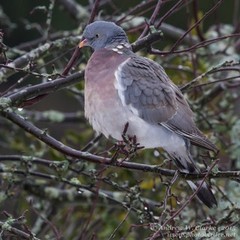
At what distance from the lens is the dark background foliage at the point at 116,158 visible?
9.45 feet

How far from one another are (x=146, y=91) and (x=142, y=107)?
0.23ft

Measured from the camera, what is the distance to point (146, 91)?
10.8 feet

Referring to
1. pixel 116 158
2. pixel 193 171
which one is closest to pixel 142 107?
pixel 193 171

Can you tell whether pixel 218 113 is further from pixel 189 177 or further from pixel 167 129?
pixel 189 177

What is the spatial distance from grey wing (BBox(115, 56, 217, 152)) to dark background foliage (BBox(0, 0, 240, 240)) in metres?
0.11

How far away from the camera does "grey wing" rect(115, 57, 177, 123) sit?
3.26 m

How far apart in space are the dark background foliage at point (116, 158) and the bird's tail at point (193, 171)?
0.05m

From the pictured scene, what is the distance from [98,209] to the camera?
4336 millimetres

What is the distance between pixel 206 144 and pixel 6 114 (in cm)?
79

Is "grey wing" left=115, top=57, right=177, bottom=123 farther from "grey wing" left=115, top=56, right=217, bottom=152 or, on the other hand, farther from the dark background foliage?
the dark background foliage

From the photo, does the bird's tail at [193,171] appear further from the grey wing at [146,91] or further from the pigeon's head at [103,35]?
the pigeon's head at [103,35]

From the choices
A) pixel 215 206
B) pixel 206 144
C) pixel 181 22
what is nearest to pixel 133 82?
pixel 206 144

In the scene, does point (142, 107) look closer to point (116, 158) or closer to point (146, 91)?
point (146, 91)

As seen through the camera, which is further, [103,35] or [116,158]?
[103,35]
